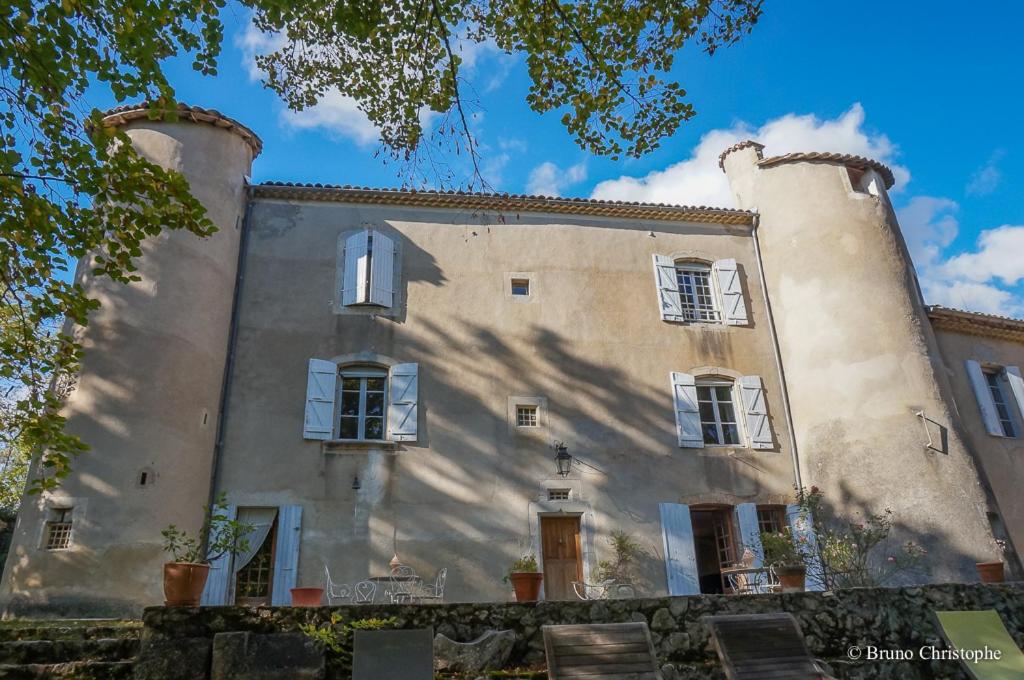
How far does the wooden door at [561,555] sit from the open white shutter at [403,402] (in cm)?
253

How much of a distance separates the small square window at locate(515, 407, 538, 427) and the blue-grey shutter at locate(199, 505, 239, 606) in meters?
4.54

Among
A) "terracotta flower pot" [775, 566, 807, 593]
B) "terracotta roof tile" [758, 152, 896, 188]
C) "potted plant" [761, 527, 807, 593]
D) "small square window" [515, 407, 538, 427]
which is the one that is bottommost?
"terracotta flower pot" [775, 566, 807, 593]

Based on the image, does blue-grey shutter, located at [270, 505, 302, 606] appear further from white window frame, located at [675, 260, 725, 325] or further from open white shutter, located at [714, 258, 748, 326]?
open white shutter, located at [714, 258, 748, 326]

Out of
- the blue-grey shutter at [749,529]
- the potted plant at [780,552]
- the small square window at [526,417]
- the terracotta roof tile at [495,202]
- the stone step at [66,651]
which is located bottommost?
the stone step at [66,651]

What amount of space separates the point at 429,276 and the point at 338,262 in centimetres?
154

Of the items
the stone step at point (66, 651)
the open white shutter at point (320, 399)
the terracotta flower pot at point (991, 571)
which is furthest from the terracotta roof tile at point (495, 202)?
the stone step at point (66, 651)

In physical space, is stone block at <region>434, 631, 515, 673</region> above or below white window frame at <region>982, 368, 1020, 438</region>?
below

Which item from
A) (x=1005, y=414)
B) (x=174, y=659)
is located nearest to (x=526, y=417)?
(x=174, y=659)

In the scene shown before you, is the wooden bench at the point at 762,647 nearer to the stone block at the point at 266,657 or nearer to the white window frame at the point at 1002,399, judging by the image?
the stone block at the point at 266,657

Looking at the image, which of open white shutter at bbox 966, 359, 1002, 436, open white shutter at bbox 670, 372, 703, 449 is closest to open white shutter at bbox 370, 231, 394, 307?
open white shutter at bbox 670, 372, 703, 449

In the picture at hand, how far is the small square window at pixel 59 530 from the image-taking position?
8.84 m

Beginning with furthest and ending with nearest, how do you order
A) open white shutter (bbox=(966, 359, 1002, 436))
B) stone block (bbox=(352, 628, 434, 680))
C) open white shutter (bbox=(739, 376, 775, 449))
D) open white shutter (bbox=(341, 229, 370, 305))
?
open white shutter (bbox=(966, 359, 1002, 436)), open white shutter (bbox=(739, 376, 775, 449)), open white shutter (bbox=(341, 229, 370, 305)), stone block (bbox=(352, 628, 434, 680))

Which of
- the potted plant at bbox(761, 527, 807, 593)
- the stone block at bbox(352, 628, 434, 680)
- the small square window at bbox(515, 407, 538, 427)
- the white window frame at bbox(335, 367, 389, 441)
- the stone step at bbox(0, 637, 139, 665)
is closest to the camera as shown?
the stone block at bbox(352, 628, 434, 680)

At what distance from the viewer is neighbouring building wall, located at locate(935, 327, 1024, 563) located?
12078mm
